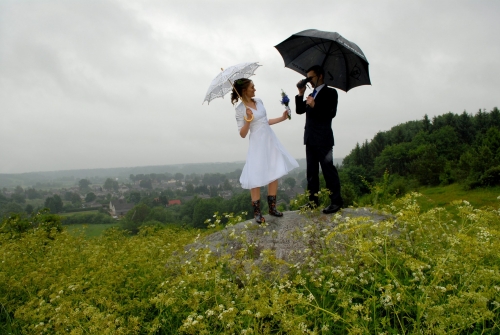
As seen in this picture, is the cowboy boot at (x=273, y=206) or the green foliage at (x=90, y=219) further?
the green foliage at (x=90, y=219)

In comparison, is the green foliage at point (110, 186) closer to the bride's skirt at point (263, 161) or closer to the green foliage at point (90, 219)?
the green foliage at point (90, 219)

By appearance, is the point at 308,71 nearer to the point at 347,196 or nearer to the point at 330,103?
the point at 330,103

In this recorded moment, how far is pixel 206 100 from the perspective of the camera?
5.69 m

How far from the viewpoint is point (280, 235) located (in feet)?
18.6

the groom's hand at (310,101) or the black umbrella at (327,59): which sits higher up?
the black umbrella at (327,59)

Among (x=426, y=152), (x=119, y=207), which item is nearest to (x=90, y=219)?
(x=119, y=207)

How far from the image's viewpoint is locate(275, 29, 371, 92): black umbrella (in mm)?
5551

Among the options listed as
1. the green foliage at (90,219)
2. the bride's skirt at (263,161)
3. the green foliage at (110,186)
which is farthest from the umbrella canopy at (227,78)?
the green foliage at (110,186)

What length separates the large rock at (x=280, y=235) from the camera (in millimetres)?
5102

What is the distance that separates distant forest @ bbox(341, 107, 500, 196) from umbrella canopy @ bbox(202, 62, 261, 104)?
108ft

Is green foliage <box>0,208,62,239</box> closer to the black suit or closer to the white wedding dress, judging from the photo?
the white wedding dress

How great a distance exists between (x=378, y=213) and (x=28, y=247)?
6734mm

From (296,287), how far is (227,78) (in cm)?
345

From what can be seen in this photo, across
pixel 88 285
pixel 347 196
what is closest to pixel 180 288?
pixel 88 285
